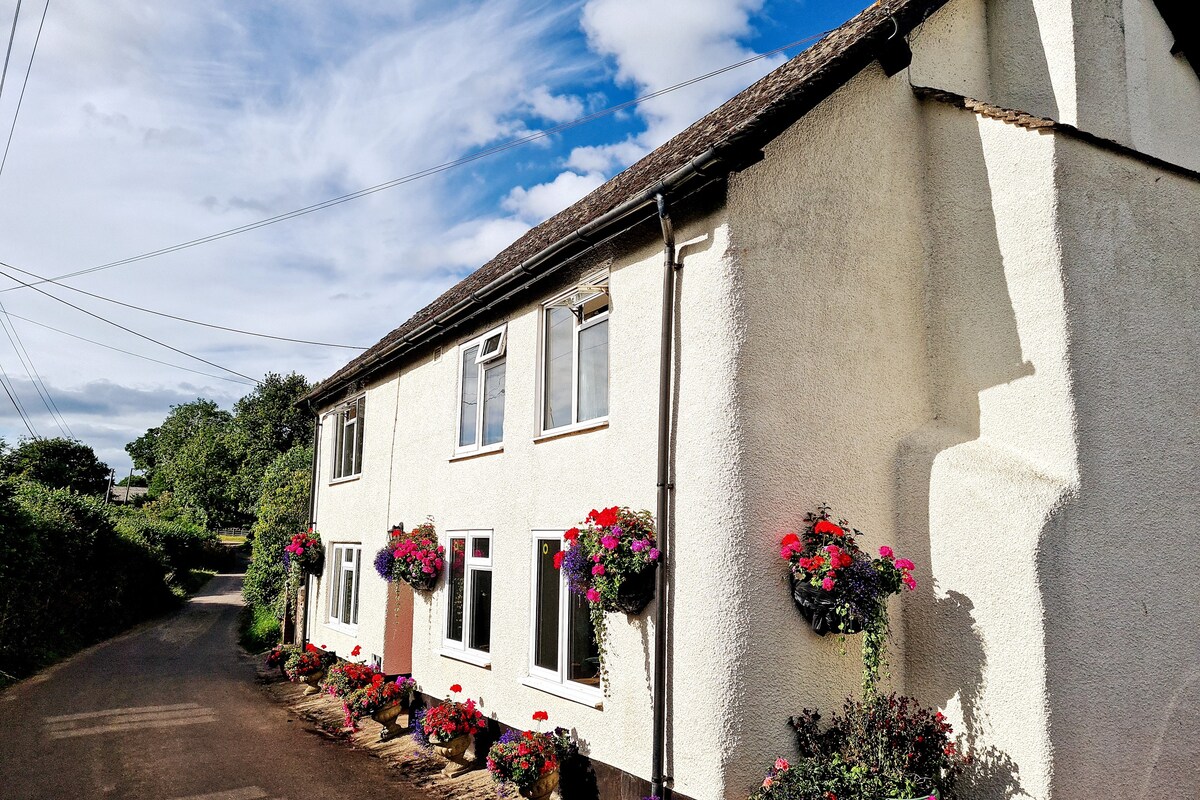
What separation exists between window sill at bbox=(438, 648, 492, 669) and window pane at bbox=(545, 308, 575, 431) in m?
2.84

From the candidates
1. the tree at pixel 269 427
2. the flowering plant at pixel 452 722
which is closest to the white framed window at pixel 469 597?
the flowering plant at pixel 452 722

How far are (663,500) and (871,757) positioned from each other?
2.41 metres

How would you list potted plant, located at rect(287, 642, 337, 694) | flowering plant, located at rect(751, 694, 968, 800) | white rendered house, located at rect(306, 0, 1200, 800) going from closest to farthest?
flowering plant, located at rect(751, 694, 968, 800) < white rendered house, located at rect(306, 0, 1200, 800) < potted plant, located at rect(287, 642, 337, 694)

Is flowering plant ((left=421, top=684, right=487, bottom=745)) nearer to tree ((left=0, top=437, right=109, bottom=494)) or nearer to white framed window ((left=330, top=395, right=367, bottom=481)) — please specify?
white framed window ((left=330, top=395, right=367, bottom=481))

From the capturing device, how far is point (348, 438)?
15.9 meters

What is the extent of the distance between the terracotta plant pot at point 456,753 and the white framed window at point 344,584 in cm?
532

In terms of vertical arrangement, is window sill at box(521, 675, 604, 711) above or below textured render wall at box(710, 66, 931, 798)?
below

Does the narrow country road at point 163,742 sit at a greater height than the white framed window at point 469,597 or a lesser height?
lesser

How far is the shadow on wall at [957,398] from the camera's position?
6.06 meters

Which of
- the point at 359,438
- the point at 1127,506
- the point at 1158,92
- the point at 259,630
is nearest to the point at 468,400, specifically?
the point at 359,438

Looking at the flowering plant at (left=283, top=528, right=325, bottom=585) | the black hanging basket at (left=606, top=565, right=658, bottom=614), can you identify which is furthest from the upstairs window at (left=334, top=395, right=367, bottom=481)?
the black hanging basket at (left=606, top=565, right=658, bottom=614)

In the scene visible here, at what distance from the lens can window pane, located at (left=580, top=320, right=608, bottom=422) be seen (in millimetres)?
8109

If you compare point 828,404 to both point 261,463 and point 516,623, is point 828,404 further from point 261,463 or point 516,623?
point 261,463

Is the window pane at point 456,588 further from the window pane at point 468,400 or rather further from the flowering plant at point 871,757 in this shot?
the flowering plant at point 871,757
